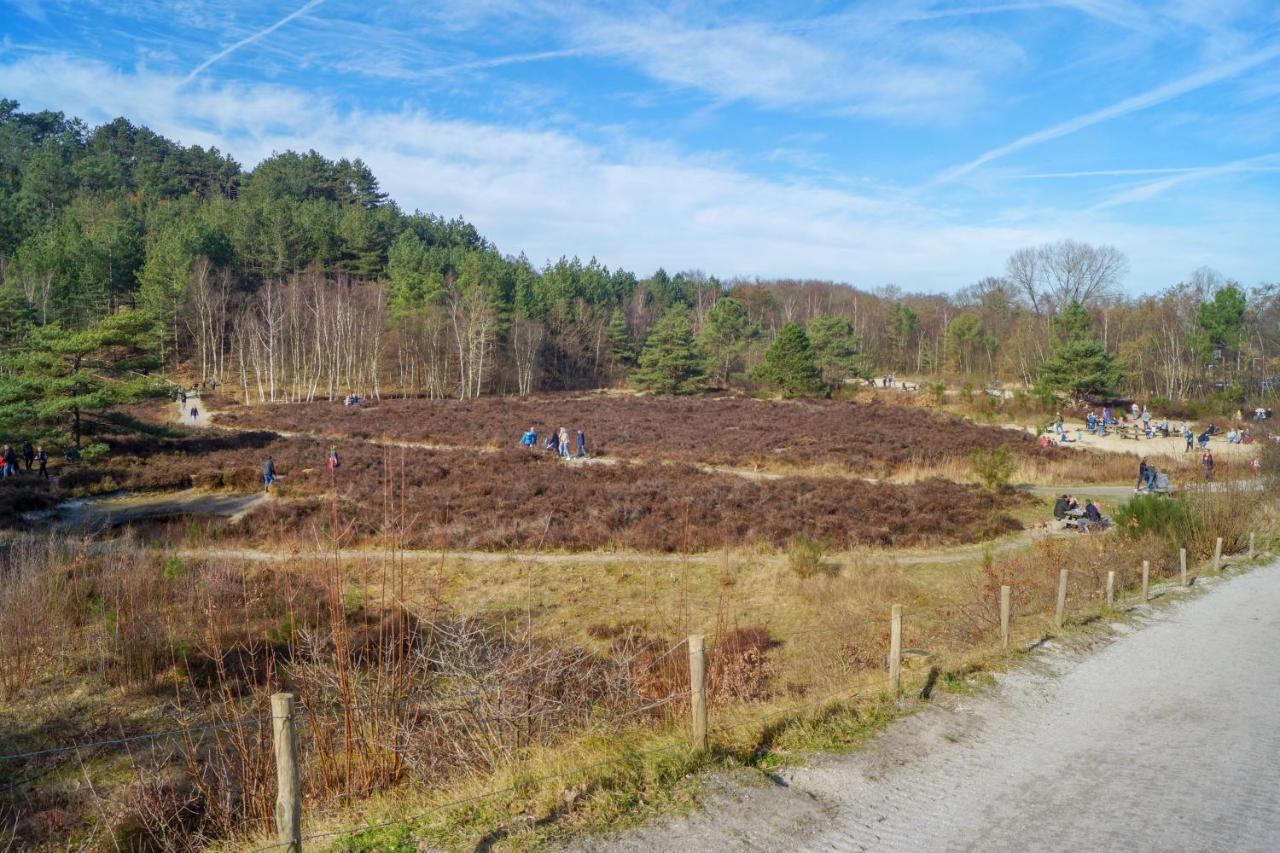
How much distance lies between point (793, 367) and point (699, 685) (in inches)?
2288

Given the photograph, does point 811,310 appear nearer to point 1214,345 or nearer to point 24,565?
point 1214,345

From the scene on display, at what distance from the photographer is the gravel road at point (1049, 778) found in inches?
215

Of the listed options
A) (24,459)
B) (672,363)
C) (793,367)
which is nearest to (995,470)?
(24,459)

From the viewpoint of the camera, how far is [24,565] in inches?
480

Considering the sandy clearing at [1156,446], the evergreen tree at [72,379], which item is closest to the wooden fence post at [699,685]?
the evergreen tree at [72,379]

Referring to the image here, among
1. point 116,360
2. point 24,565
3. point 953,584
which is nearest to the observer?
point 24,565

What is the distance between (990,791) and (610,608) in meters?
9.28

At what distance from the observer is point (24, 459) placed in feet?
94.0

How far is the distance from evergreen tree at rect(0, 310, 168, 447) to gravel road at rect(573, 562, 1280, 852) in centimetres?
2811

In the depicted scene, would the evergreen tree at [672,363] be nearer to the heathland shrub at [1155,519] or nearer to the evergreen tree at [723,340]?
the evergreen tree at [723,340]

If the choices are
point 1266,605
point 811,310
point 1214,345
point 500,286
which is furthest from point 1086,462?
point 811,310

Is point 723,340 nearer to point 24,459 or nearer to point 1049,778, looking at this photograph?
point 24,459

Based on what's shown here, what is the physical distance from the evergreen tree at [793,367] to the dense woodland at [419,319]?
0.53 ft

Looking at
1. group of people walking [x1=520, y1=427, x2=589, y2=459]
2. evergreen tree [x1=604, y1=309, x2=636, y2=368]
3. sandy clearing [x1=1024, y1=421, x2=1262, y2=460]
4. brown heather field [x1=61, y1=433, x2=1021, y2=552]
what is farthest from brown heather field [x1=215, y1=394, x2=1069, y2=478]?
evergreen tree [x1=604, y1=309, x2=636, y2=368]
